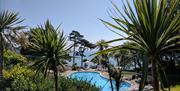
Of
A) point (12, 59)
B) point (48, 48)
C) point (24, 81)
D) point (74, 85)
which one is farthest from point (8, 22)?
point (12, 59)

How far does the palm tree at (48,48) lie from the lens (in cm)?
606

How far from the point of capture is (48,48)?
6270 millimetres

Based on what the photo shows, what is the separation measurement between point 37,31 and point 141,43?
4351 millimetres

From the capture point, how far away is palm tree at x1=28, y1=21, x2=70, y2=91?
19.9 feet

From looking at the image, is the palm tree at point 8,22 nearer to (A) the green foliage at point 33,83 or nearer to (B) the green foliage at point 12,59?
(A) the green foliage at point 33,83

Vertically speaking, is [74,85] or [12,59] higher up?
[12,59]

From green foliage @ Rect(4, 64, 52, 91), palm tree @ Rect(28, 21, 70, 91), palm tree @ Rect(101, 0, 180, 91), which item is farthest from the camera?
green foliage @ Rect(4, 64, 52, 91)

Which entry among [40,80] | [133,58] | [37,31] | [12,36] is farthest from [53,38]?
[12,36]

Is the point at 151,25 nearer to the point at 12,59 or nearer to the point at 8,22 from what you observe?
the point at 8,22

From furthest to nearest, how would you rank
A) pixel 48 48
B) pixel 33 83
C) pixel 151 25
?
pixel 33 83 → pixel 48 48 → pixel 151 25

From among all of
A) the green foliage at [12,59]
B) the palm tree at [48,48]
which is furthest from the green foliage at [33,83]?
the green foliage at [12,59]

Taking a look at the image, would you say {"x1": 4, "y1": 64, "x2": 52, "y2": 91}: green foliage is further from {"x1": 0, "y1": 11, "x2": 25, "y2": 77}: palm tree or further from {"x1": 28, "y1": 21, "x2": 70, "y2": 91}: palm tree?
{"x1": 28, "y1": 21, "x2": 70, "y2": 91}: palm tree

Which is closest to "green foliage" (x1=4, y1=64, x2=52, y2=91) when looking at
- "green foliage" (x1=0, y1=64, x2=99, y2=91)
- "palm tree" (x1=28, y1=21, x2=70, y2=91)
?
"green foliage" (x1=0, y1=64, x2=99, y2=91)

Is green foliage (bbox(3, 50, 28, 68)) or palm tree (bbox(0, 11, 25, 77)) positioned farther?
green foliage (bbox(3, 50, 28, 68))
